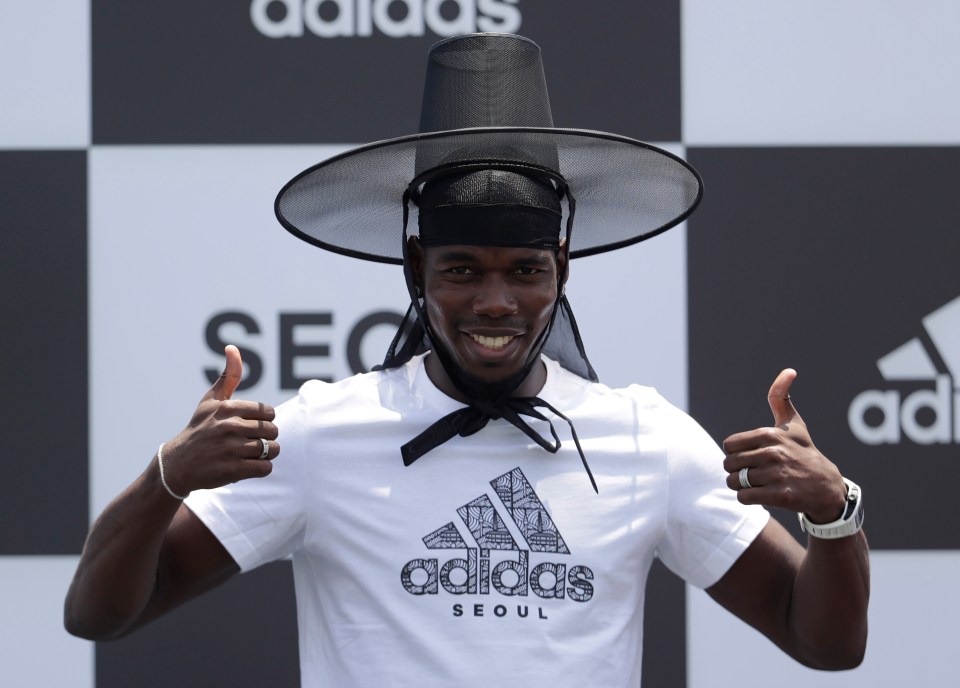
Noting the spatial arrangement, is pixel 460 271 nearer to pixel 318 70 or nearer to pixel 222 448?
pixel 222 448

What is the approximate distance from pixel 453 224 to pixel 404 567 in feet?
1.42

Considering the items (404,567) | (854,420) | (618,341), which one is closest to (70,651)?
(404,567)

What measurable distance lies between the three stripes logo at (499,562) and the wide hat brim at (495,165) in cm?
39

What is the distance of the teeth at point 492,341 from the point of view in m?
1.39

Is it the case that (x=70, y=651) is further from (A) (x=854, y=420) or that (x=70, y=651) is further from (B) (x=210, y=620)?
(A) (x=854, y=420)

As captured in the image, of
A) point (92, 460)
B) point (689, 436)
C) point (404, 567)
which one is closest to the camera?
point (404, 567)

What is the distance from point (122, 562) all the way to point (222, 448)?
21 cm

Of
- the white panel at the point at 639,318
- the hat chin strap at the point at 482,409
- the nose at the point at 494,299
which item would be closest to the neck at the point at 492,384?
the hat chin strap at the point at 482,409

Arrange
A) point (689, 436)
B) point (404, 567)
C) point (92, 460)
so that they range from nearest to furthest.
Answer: point (404, 567) → point (689, 436) → point (92, 460)

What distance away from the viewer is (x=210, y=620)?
200 cm

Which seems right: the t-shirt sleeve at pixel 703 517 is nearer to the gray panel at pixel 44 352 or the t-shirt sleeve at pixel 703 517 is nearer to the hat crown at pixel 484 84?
the hat crown at pixel 484 84

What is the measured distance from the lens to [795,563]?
55.9 inches

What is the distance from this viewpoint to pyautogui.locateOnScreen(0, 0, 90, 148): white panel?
1.99 meters

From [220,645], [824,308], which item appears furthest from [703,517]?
[220,645]
